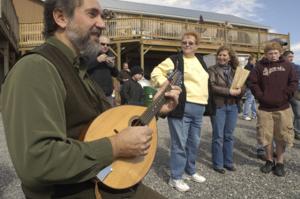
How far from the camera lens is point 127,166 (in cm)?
194

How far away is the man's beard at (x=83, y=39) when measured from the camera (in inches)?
73.4

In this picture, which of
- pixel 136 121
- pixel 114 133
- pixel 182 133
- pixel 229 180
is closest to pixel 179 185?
pixel 182 133

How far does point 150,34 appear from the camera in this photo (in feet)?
69.7

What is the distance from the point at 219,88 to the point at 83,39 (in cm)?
404

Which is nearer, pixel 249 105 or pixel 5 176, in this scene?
pixel 5 176

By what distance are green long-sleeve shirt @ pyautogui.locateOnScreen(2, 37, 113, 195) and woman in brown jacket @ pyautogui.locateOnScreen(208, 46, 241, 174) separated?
13.6ft

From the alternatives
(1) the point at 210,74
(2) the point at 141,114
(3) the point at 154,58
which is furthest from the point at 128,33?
(2) the point at 141,114

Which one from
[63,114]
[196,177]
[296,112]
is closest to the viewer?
[63,114]

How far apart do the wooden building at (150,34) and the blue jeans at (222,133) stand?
498 inches

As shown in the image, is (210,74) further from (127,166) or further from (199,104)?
(127,166)

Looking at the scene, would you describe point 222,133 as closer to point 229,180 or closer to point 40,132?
point 229,180

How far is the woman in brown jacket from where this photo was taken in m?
5.73

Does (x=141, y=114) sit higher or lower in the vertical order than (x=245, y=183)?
higher

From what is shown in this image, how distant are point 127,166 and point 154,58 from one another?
25499 millimetres
